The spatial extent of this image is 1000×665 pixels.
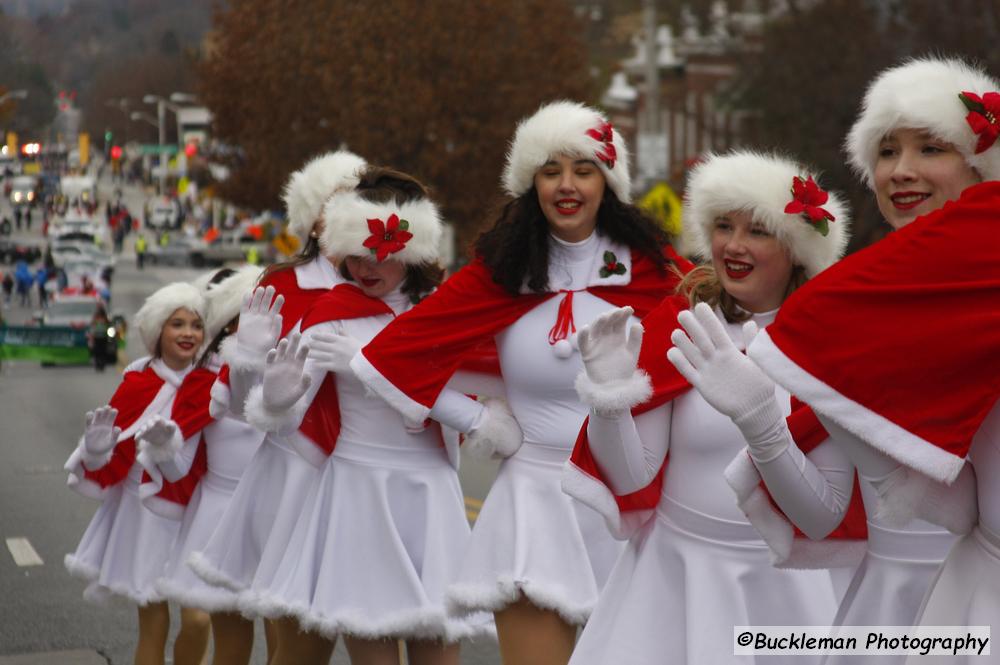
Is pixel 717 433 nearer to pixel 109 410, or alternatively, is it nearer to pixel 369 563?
pixel 369 563

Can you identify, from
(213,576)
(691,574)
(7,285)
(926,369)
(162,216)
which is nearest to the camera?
(926,369)

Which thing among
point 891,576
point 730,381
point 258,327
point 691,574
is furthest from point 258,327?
point 891,576

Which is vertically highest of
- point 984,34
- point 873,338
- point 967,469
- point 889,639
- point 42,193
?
point 873,338

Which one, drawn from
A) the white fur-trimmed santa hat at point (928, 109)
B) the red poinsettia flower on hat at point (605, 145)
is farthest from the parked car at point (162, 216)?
the white fur-trimmed santa hat at point (928, 109)

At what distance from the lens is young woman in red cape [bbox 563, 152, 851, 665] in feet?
14.1

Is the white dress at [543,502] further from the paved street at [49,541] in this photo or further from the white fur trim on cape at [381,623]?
the paved street at [49,541]

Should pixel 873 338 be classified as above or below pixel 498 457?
above

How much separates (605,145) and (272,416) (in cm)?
155

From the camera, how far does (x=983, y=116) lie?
12.3 ft

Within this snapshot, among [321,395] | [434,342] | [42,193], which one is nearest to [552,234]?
[434,342]

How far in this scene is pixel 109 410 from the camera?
7.56 m

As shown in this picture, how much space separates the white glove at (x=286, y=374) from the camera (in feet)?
19.9

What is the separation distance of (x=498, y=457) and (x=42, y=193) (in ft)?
381

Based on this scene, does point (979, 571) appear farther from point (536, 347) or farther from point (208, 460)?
point (208, 460)
